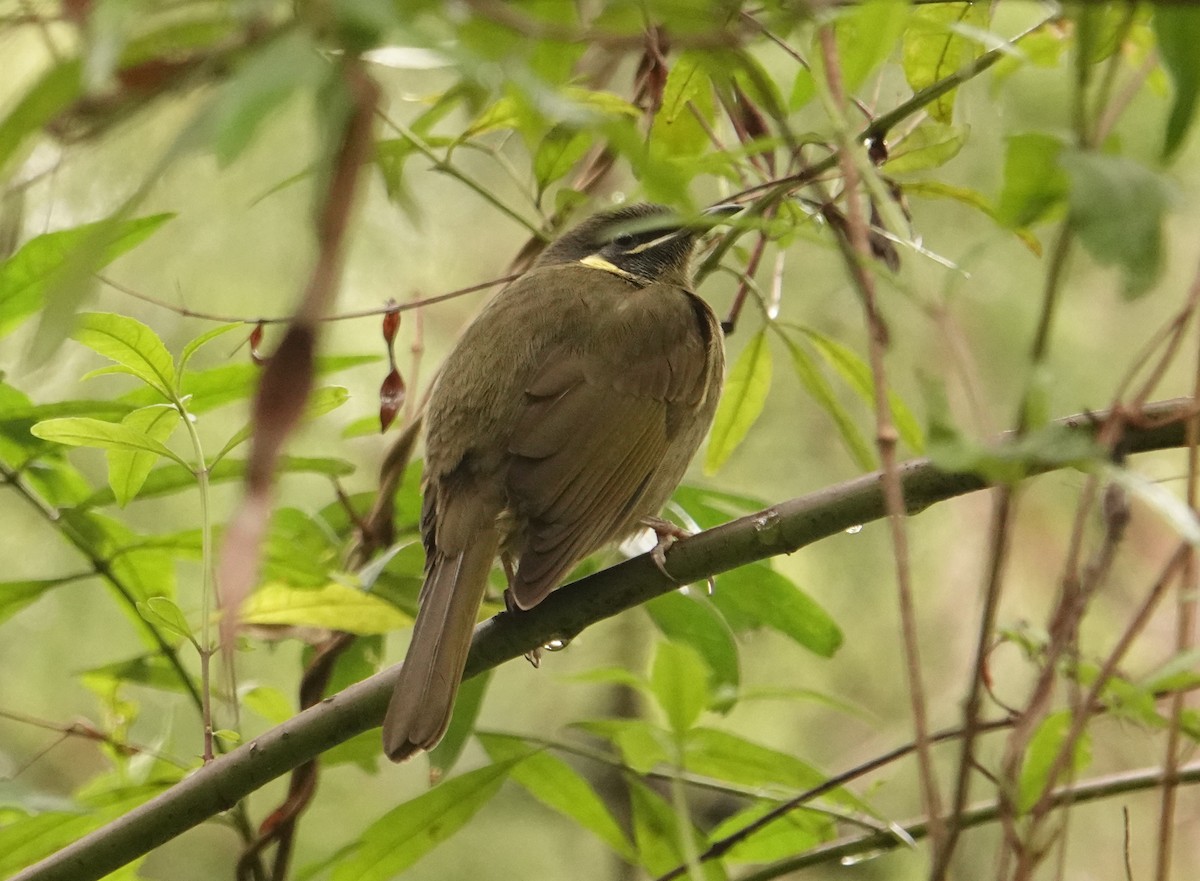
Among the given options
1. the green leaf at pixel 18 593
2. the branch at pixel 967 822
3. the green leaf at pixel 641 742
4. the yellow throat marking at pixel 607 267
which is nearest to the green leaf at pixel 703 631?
the green leaf at pixel 641 742

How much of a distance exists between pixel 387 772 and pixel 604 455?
2675 mm

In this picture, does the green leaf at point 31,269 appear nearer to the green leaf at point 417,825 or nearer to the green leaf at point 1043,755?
the green leaf at point 417,825

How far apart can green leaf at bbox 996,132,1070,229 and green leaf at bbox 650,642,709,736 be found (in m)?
1.23

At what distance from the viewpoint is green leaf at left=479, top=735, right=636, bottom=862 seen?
253cm

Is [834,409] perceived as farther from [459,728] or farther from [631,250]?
[631,250]

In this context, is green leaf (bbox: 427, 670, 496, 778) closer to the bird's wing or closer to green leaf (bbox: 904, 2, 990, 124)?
the bird's wing

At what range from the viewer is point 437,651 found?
239 centimetres

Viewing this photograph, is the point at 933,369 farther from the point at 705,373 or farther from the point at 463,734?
the point at 463,734

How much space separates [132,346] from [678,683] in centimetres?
113

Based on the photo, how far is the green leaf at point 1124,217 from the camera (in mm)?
1050

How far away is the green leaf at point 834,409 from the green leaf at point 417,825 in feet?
2.91

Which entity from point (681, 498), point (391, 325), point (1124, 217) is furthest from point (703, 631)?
point (1124, 217)

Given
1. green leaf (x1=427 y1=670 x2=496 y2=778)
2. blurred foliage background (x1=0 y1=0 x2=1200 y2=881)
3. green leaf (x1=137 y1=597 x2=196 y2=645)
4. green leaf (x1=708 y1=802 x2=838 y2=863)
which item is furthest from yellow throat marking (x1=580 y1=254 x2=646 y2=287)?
green leaf (x1=137 y1=597 x2=196 y2=645)

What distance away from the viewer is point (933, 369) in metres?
5.03
